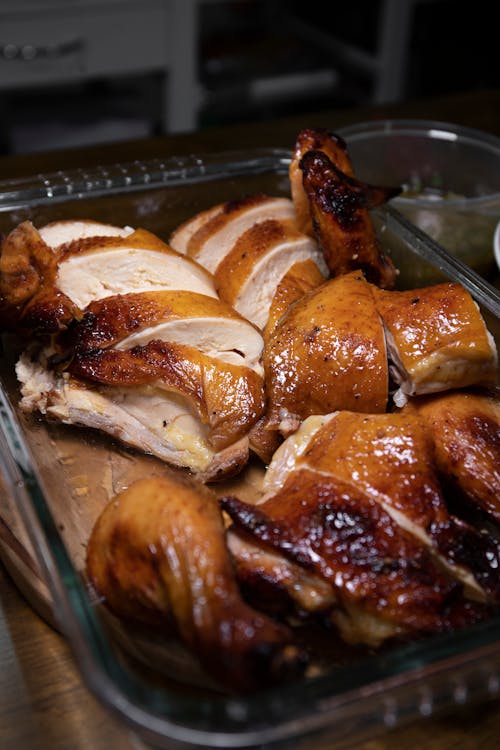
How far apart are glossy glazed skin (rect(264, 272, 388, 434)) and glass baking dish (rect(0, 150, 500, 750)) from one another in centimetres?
17

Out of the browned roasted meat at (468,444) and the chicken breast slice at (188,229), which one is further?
the chicken breast slice at (188,229)

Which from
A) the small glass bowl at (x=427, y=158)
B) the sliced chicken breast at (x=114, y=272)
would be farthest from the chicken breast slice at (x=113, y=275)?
the small glass bowl at (x=427, y=158)

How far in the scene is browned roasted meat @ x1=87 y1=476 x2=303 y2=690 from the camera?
2.96 ft

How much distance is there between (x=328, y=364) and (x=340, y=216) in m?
0.36

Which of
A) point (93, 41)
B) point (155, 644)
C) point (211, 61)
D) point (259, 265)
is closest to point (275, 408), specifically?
point (259, 265)

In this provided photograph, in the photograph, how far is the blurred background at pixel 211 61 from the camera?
3264mm

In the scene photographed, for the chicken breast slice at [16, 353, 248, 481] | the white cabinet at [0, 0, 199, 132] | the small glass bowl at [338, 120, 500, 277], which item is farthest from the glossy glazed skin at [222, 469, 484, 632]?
the white cabinet at [0, 0, 199, 132]

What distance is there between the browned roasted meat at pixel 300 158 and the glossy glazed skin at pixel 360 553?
72 centimetres

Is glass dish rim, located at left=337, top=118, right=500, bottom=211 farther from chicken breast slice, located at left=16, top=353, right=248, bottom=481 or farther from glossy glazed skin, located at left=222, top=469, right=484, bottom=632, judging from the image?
glossy glazed skin, located at left=222, top=469, right=484, bottom=632

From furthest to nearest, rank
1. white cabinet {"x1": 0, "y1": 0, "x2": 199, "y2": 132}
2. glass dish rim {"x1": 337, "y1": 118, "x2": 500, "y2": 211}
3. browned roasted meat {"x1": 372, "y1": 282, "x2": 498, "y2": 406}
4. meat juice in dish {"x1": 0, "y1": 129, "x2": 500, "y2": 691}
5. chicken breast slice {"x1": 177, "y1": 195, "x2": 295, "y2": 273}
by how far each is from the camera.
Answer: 1. white cabinet {"x1": 0, "y1": 0, "x2": 199, "y2": 132}
2. glass dish rim {"x1": 337, "y1": 118, "x2": 500, "y2": 211}
3. chicken breast slice {"x1": 177, "y1": 195, "x2": 295, "y2": 273}
4. browned roasted meat {"x1": 372, "y1": 282, "x2": 498, "y2": 406}
5. meat juice in dish {"x1": 0, "y1": 129, "x2": 500, "y2": 691}

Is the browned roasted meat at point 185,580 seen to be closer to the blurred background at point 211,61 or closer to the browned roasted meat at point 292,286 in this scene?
the browned roasted meat at point 292,286

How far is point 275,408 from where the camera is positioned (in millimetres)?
1358

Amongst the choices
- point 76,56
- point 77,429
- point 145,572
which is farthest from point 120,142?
point 145,572

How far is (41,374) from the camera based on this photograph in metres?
1.43
